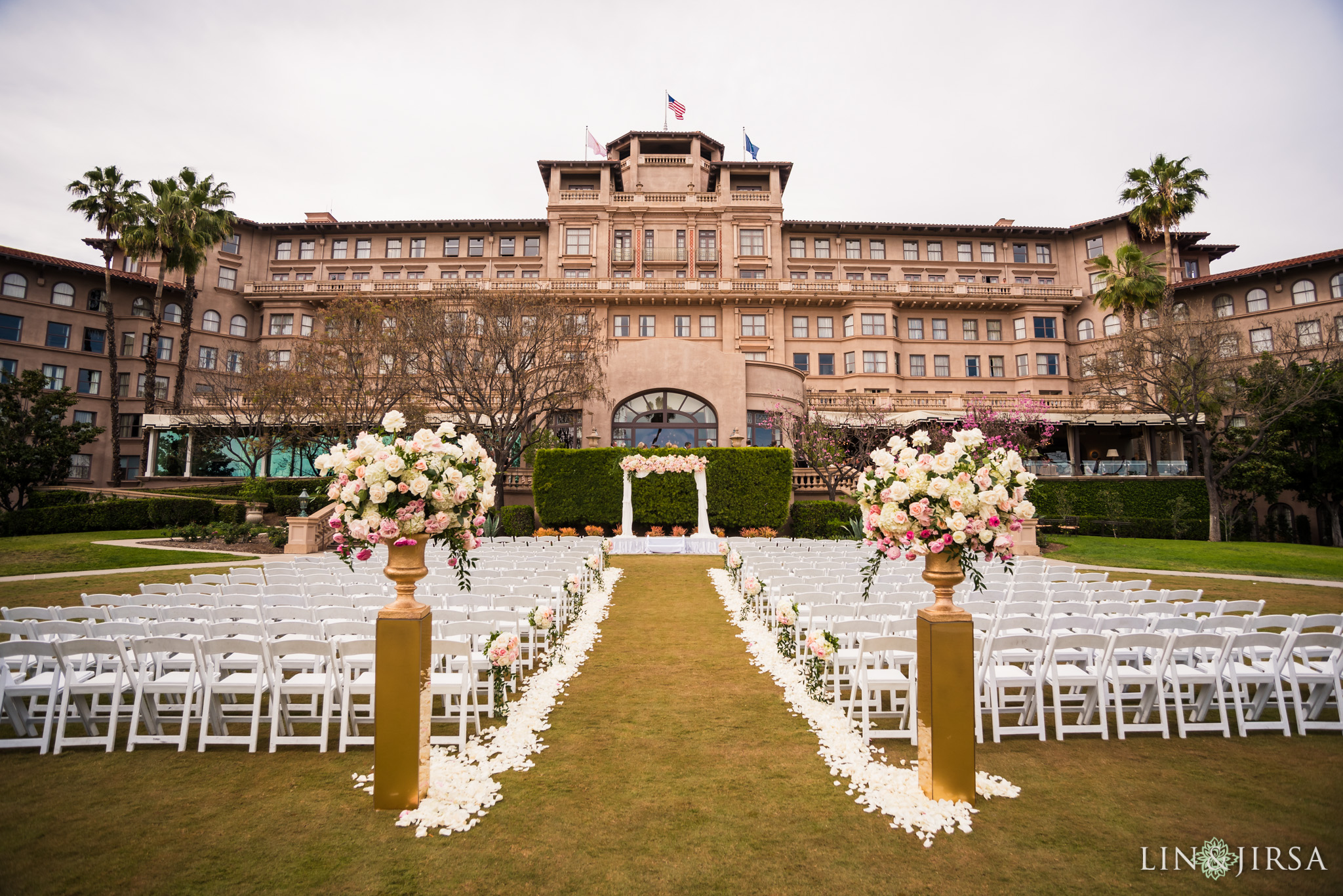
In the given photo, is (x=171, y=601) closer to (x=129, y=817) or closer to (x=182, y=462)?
(x=129, y=817)

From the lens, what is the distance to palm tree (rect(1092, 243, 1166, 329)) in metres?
36.8

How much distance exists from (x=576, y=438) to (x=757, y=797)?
1210 inches

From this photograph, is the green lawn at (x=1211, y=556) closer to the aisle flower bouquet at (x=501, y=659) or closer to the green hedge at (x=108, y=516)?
the aisle flower bouquet at (x=501, y=659)

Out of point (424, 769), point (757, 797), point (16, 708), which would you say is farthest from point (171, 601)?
point (757, 797)

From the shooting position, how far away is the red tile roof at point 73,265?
1470 inches

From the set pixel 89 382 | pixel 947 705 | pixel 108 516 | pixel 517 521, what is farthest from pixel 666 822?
pixel 89 382

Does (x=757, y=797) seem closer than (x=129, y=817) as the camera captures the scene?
No

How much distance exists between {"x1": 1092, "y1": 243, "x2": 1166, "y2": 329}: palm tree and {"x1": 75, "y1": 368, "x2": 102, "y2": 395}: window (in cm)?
6529

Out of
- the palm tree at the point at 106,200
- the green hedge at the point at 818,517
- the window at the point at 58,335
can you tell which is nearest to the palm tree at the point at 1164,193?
the green hedge at the point at 818,517

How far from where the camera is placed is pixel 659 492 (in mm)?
25859

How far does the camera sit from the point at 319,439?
30.7m

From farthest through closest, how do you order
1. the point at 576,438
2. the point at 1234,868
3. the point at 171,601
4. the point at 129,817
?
1. the point at 576,438
2. the point at 171,601
3. the point at 129,817
4. the point at 1234,868

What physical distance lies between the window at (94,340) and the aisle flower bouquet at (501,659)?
50.7 m

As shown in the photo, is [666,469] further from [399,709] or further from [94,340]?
[94,340]
